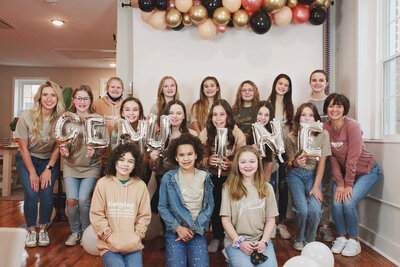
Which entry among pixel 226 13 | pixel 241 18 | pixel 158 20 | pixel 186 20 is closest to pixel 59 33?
pixel 158 20

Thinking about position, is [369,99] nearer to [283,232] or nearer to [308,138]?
[308,138]

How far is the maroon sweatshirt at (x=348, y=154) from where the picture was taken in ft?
8.71

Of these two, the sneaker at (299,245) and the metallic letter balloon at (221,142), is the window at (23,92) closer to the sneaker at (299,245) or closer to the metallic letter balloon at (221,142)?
the metallic letter balloon at (221,142)

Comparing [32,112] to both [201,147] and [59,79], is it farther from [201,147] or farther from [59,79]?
[59,79]

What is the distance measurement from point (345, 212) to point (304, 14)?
2.18 metres

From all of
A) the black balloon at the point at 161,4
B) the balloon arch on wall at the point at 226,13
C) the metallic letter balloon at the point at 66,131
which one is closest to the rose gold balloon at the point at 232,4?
the balloon arch on wall at the point at 226,13

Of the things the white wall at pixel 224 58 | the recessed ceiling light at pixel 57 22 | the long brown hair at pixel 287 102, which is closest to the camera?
the long brown hair at pixel 287 102

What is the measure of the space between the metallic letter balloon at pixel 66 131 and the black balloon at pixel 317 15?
2.73m

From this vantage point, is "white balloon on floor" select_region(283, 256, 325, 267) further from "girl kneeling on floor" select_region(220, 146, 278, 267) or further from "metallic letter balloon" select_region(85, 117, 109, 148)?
"metallic letter balloon" select_region(85, 117, 109, 148)

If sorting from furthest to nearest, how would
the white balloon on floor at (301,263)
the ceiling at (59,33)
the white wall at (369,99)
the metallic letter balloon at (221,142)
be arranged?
the ceiling at (59,33), the white wall at (369,99), the metallic letter balloon at (221,142), the white balloon on floor at (301,263)

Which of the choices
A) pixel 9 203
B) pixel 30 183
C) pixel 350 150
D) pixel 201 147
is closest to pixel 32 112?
pixel 30 183

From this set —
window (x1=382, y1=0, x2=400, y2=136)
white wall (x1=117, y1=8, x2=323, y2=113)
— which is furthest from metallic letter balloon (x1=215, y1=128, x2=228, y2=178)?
window (x1=382, y1=0, x2=400, y2=136)

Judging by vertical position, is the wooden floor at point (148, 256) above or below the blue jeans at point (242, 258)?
below

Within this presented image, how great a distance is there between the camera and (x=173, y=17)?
334 cm
